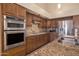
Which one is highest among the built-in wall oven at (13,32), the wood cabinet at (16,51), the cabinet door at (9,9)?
the cabinet door at (9,9)

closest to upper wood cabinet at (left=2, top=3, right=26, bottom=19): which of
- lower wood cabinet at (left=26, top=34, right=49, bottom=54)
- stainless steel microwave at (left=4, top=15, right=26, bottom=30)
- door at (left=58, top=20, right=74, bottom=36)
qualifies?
stainless steel microwave at (left=4, top=15, right=26, bottom=30)

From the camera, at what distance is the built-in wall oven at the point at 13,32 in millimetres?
2354

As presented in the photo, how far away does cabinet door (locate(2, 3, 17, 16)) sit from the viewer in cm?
230

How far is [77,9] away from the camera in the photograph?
2.34 metres

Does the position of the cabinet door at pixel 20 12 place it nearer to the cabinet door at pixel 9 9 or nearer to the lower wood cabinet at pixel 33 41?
the cabinet door at pixel 9 9

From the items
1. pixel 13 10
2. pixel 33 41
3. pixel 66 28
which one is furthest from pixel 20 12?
pixel 66 28

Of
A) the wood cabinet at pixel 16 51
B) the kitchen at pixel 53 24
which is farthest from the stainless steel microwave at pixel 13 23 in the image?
the wood cabinet at pixel 16 51

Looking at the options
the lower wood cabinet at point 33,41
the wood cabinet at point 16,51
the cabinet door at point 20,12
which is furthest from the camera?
the lower wood cabinet at point 33,41

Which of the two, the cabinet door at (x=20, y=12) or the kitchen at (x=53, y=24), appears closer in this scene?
the kitchen at (x=53, y=24)

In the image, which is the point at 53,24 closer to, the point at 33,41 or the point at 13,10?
the point at 13,10

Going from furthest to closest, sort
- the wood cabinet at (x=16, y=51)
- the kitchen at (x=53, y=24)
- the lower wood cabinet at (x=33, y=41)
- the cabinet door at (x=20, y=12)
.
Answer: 1. the lower wood cabinet at (x=33, y=41)
2. the cabinet door at (x=20, y=12)
3. the wood cabinet at (x=16, y=51)
4. the kitchen at (x=53, y=24)

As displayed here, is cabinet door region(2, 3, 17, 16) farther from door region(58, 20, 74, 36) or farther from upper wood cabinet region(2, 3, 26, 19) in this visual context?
door region(58, 20, 74, 36)

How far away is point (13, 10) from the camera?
267 centimetres

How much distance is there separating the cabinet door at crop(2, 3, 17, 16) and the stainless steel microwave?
108mm
